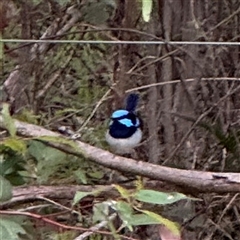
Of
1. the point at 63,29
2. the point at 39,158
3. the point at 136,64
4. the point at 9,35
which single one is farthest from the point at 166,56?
the point at 39,158

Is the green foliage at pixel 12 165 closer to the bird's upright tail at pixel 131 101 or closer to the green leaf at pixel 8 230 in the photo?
the green leaf at pixel 8 230

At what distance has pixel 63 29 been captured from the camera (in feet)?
8.51

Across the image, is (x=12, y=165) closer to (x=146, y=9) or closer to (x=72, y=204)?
(x=72, y=204)

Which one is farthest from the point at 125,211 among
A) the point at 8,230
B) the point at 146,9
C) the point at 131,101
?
the point at 131,101

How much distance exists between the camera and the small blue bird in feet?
8.84

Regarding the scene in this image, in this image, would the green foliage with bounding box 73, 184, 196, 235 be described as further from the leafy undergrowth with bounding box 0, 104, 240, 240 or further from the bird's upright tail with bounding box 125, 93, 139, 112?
the bird's upright tail with bounding box 125, 93, 139, 112

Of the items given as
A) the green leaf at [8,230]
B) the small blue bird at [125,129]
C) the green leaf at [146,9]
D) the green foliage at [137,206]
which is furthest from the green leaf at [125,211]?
the small blue bird at [125,129]

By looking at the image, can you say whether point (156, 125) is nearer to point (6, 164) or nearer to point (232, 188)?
point (232, 188)

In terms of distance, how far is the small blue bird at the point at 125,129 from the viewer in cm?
270

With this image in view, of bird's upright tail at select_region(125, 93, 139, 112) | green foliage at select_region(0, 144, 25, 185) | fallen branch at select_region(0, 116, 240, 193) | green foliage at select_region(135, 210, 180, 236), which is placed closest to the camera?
green foliage at select_region(135, 210, 180, 236)

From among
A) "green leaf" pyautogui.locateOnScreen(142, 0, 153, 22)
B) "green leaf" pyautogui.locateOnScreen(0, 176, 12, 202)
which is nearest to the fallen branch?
"green leaf" pyautogui.locateOnScreen(0, 176, 12, 202)

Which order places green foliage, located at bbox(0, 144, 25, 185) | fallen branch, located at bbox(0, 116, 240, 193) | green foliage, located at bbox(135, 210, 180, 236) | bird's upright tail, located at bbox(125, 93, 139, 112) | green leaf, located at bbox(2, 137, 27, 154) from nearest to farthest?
green foliage, located at bbox(135, 210, 180, 236)
green leaf, located at bbox(2, 137, 27, 154)
green foliage, located at bbox(0, 144, 25, 185)
fallen branch, located at bbox(0, 116, 240, 193)
bird's upright tail, located at bbox(125, 93, 139, 112)

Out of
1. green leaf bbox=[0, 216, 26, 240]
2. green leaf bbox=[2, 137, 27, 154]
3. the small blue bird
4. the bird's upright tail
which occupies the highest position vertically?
green leaf bbox=[2, 137, 27, 154]

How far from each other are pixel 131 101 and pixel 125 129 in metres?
0.17
